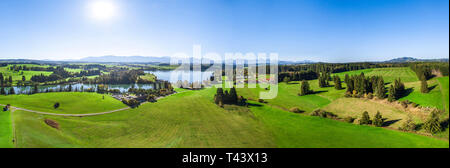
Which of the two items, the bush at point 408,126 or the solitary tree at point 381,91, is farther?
the solitary tree at point 381,91

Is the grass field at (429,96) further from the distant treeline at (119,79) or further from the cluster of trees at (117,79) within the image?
the cluster of trees at (117,79)

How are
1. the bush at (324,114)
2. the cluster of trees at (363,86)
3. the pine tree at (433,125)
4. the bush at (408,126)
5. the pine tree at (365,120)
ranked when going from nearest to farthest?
1. the pine tree at (433,125)
2. the bush at (408,126)
3. the pine tree at (365,120)
4. the bush at (324,114)
5. the cluster of trees at (363,86)

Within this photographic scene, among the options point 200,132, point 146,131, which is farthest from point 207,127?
point 146,131

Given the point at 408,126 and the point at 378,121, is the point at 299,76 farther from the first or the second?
the point at 408,126

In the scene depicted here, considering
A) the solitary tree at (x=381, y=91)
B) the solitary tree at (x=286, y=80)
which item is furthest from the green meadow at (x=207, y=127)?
the solitary tree at (x=286, y=80)
